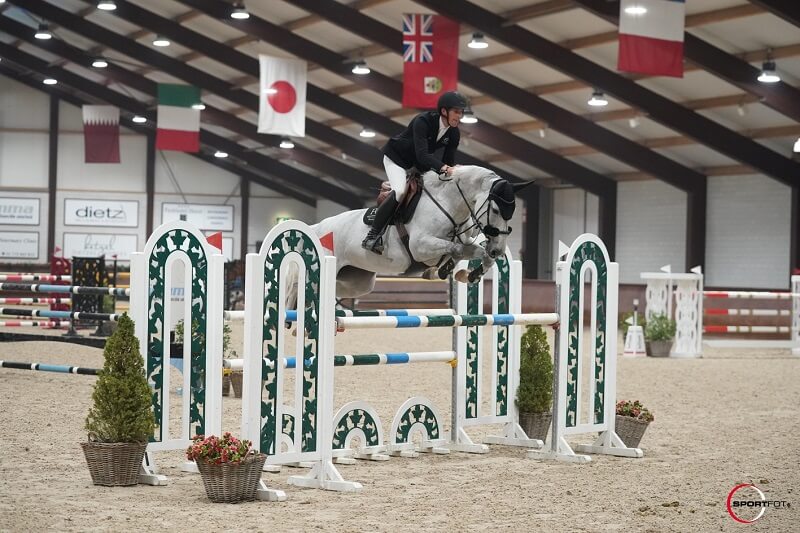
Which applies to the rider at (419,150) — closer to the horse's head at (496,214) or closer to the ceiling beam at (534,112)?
the horse's head at (496,214)

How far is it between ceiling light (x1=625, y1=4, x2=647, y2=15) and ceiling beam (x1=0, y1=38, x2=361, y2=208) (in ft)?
51.5

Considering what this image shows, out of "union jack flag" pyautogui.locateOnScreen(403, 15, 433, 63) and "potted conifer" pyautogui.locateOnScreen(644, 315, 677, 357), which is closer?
"union jack flag" pyautogui.locateOnScreen(403, 15, 433, 63)

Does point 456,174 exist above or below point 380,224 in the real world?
above

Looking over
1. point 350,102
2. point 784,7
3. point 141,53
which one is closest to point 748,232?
point 350,102

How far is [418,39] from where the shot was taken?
1170 cm

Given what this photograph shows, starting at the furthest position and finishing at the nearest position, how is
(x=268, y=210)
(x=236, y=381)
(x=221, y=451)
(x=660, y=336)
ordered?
(x=268, y=210), (x=660, y=336), (x=236, y=381), (x=221, y=451)

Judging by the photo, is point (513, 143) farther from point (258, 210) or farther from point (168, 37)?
point (258, 210)

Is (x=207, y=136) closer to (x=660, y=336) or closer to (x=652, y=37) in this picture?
(x=660, y=336)

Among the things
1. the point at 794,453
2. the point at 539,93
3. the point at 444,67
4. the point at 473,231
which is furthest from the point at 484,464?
the point at 539,93

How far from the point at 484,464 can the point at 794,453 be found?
1649mm

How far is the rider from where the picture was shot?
16.2 feet

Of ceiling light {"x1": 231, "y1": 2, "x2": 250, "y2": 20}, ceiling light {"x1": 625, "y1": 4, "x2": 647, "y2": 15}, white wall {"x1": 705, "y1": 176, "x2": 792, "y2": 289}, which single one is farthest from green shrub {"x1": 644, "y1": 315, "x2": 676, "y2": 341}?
ceiling light {"x1": 231, "y1": 2, "x2": 250, "y2": 20}

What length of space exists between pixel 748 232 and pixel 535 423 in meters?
13.2

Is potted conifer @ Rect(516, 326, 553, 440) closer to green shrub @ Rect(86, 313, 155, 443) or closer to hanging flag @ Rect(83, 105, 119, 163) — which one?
green shrub @ Rect(86, 313, 155, 443)
